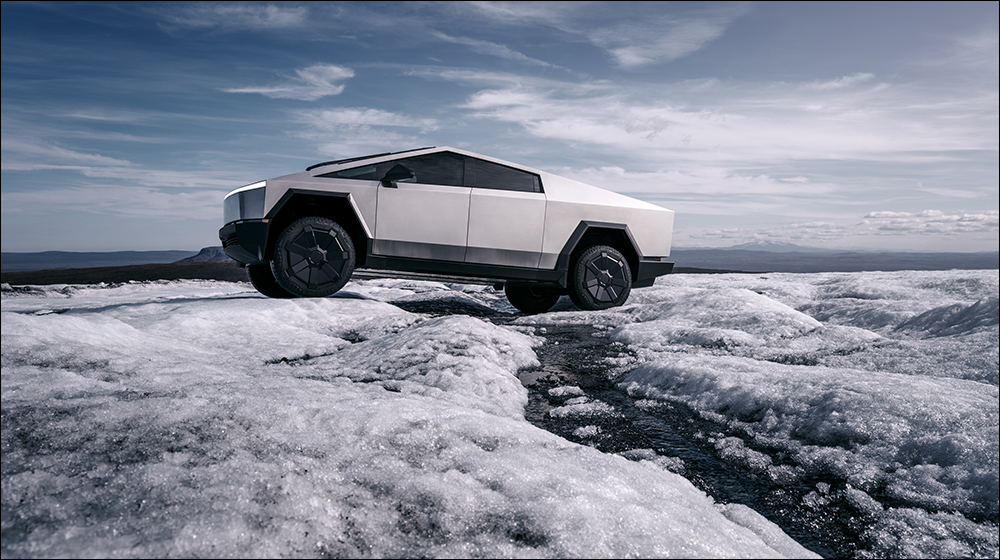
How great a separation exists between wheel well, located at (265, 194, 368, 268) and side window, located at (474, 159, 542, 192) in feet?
4.29

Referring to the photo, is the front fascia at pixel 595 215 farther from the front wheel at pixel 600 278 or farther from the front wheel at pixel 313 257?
the front wheel at pixel 313 257

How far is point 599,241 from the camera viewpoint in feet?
19.8

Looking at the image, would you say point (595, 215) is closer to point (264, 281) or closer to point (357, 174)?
point (357, 174)

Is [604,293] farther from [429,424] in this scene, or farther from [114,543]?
[114,543]

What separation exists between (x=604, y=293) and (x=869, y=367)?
3037 mm

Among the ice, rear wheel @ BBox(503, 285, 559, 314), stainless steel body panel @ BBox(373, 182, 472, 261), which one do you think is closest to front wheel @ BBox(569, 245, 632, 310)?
rear wheel @ BBox(503, 285, 559, 314)

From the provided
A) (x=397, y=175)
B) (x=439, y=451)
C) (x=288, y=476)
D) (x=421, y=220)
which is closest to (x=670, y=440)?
(x=439, y=451)

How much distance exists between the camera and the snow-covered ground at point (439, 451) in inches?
46.5

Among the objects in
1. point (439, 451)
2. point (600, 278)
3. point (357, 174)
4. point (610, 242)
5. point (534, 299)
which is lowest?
point (439, 451)

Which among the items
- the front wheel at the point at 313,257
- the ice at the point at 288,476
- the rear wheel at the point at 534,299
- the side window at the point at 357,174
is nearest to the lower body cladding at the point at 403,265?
the front wheel at the point at 313,257

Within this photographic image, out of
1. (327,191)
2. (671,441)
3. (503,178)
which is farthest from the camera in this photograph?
(503,178)

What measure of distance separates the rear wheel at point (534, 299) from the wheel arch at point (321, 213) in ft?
7.68

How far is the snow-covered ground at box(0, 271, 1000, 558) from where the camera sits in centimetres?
118

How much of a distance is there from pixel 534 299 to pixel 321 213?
289 cm
